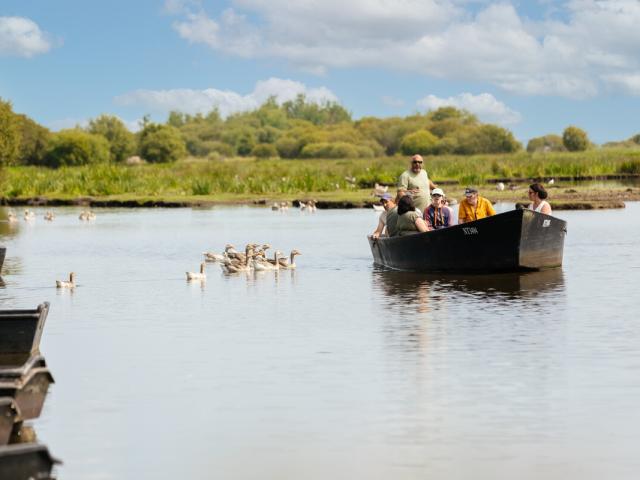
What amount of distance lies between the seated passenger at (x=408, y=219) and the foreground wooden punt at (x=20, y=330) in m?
11.3

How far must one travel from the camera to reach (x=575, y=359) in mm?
13883

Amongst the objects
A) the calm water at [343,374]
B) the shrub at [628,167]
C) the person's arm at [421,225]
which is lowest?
the calm water at [343,374]

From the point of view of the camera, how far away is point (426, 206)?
24.8 meters

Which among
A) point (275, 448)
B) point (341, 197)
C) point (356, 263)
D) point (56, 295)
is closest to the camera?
point (275, 448)

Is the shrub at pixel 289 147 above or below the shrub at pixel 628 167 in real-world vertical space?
above

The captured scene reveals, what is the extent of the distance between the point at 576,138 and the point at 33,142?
60465 millimetres

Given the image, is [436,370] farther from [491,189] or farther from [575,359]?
[491,189]

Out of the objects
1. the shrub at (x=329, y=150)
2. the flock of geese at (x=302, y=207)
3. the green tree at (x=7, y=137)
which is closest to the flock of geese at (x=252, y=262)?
the flock of geese at (x=302, y=207)

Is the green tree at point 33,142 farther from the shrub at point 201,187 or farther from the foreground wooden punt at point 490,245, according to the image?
the foreground wooden punt at point 490,245

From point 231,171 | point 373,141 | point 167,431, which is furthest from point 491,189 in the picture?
point 373,141

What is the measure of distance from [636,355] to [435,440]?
466cm

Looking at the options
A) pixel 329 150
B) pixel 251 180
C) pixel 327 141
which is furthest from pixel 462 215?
pixel 327 141

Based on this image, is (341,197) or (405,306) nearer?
(405,306)

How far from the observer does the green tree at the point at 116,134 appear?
149 m
